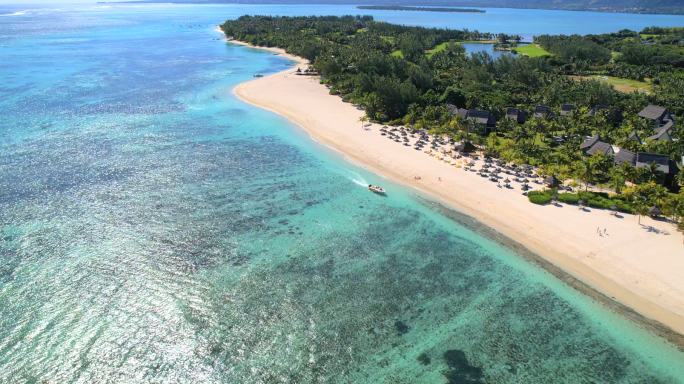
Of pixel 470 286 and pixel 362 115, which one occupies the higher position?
pixel 362 115

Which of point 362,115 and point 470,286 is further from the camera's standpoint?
point 362,115

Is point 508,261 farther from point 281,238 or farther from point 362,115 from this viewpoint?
point 362,115

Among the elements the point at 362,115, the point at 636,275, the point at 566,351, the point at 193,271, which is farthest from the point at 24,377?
the point at 362,115

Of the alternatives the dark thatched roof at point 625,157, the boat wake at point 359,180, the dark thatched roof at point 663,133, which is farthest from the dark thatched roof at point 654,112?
the boat wake at point 359,180

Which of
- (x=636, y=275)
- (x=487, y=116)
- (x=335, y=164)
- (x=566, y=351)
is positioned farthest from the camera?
(x=487, y=116)

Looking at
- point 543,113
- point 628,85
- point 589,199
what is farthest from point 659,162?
point 628,85

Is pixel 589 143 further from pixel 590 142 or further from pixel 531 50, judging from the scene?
pixel 531 50

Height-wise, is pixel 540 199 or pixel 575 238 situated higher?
pixel 540 199
